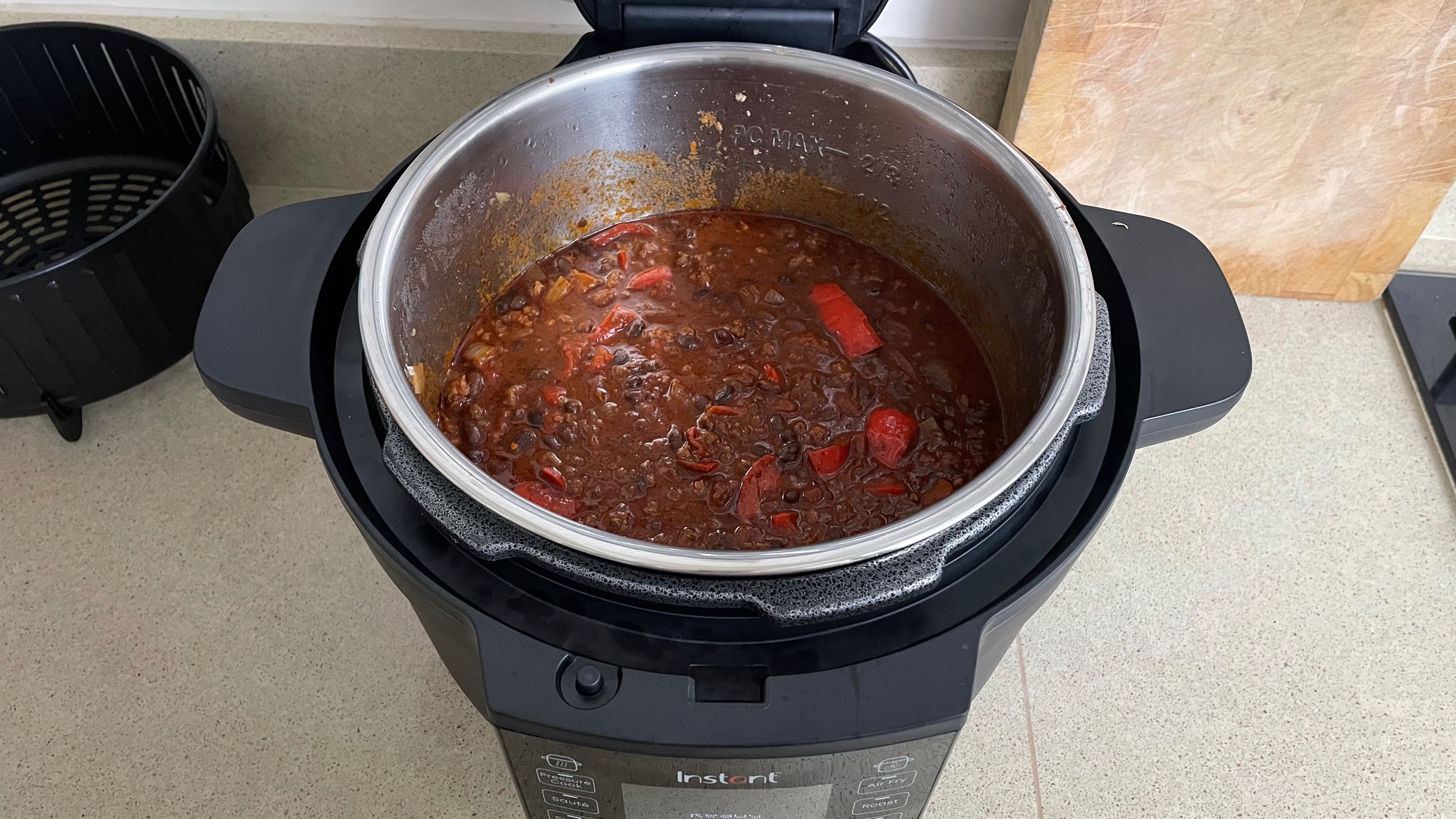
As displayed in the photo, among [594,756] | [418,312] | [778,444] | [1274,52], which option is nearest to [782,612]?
[594,756]

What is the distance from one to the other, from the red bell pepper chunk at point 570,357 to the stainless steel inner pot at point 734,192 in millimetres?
138

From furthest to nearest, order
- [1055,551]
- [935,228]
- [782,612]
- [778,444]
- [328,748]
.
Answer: [328,748] < [935,228] < [778,444] < [1055,551] < [782,612]

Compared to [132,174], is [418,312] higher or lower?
higher

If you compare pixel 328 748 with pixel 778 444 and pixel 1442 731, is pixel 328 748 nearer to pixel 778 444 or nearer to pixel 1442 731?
pixel 778 444

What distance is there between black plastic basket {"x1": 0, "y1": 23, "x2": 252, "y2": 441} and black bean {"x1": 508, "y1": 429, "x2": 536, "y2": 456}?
0.76 metres

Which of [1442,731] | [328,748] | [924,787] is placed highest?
[924,787]

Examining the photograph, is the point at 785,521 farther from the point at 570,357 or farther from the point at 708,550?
the point at 570,357

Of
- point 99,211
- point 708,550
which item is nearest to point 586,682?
point 708,550

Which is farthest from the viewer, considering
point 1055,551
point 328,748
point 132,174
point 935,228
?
point 132,174

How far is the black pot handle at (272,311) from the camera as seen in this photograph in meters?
1.00

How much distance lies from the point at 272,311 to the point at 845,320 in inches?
25.9

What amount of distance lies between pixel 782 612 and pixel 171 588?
3.70 ft

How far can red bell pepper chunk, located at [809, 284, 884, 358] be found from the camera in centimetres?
129

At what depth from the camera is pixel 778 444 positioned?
1.16 metres
